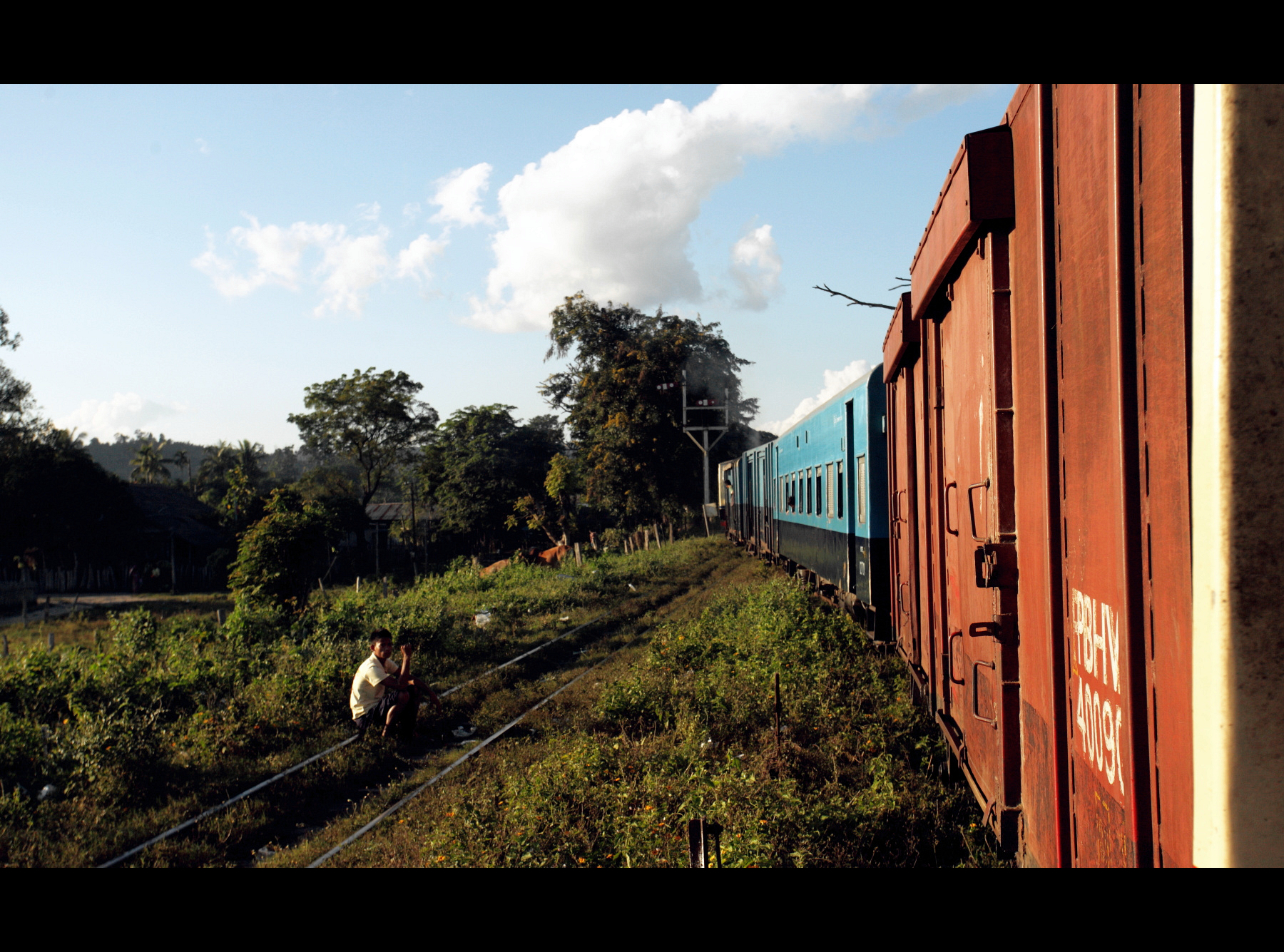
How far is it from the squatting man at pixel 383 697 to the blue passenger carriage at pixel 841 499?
18.0 ft

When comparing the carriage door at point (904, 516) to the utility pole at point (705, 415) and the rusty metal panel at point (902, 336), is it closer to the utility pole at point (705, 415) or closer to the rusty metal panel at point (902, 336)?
the rusty metal panel at point (902, 336)

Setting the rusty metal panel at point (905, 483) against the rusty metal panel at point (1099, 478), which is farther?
the rusty metal panel at point (905, 483)

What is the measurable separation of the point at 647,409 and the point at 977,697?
35.9m

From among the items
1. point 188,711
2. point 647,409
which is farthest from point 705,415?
point 188,711

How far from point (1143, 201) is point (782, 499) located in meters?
15.8

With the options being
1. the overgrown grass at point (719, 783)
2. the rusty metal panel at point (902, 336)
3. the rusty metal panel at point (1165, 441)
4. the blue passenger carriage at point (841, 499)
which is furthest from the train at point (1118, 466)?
the blue passenger carriage at point (841, 499)

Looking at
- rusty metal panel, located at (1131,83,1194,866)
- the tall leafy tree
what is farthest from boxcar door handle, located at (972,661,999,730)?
the tall leafy tree

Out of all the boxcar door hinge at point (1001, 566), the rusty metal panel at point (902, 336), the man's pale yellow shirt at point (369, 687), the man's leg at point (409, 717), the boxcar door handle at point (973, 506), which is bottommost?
the man's leg at point (409, 717)

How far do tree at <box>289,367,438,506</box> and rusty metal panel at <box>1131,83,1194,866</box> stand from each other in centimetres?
4167

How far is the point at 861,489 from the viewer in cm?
968

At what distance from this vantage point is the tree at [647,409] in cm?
4000

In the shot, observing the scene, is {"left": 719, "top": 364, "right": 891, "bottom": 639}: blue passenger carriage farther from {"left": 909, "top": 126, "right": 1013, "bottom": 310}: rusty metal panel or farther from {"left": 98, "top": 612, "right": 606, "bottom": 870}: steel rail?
{"left": 909, "top": 126, "right": 1013, "bottom": 310}: rusty metal panel

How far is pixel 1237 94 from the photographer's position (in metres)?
1.40

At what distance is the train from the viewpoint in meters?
1.42
